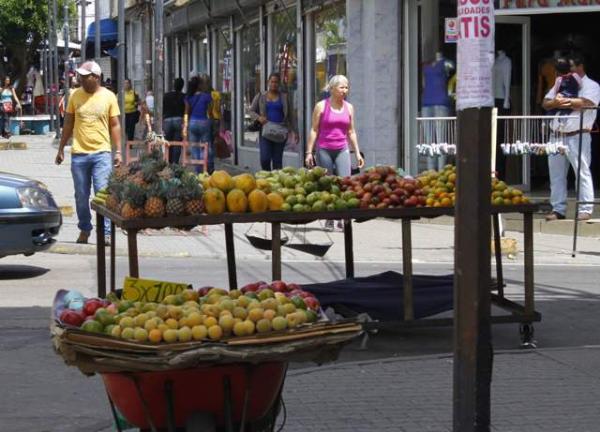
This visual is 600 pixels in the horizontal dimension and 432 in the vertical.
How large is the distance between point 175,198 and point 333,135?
7.06 metres

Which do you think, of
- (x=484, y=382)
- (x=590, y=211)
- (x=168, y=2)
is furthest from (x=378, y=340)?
(x=168, y=2)

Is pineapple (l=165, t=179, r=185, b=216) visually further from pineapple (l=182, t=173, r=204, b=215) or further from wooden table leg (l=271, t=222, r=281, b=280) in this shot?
wooden table leg (l=271, t=222, r=281, b=280)

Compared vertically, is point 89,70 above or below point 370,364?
above

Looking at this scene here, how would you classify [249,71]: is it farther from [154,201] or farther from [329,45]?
[154,201]

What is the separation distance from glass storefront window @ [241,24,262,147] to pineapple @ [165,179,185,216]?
61.8ft

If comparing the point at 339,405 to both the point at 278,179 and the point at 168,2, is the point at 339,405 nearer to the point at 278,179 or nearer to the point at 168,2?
the point at 278,179

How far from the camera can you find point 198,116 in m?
22.3

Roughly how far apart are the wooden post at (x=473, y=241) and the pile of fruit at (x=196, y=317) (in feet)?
2.46

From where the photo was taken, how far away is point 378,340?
927 cm

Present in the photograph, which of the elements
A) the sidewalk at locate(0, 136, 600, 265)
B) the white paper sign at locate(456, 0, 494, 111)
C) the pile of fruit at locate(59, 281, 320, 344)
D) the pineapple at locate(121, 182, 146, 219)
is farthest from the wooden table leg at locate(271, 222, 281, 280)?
the sidewalk at locate(0, 136, 600, 265)

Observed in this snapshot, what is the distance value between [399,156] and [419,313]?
33.2 feet

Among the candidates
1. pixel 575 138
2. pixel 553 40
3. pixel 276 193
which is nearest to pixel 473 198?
pixel 276 193

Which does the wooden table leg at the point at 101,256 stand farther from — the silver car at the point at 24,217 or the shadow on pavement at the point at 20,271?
the shadow on pavement at the point at 20,271

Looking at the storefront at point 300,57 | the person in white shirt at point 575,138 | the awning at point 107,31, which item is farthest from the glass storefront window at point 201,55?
the person in white shirt at point 575,138
